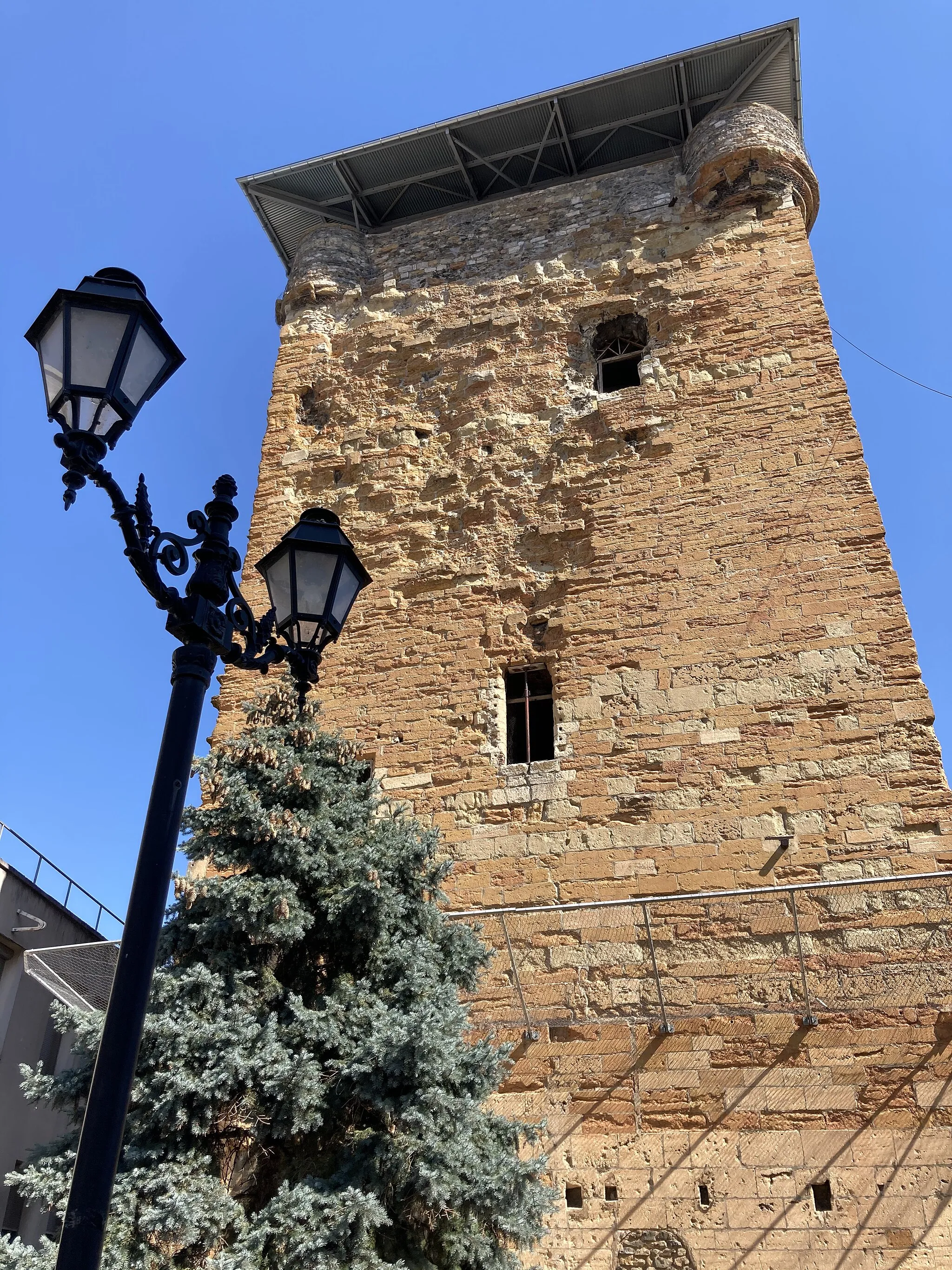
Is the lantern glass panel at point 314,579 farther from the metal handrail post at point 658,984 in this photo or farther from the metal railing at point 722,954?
the metal handrail post at point 658,984

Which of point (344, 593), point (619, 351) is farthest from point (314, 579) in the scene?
point (619, 351)

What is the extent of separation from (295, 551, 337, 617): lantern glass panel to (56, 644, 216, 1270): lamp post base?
0.57 m

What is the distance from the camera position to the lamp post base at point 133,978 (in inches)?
118

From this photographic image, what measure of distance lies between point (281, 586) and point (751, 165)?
8.77m

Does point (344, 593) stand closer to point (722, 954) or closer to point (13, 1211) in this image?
point (722, 954)

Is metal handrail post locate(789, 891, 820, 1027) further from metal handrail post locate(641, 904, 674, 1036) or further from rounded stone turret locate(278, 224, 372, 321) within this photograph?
rounded stone turret locate(278, 224, 372, 321)

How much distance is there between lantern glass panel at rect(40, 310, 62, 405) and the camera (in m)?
3.73

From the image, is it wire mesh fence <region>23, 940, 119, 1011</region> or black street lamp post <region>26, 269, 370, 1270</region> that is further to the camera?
wire mesh fence <region>23, 940, 119, 1011</region>

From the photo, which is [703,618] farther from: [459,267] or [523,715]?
[459,267]

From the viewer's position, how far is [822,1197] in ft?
21.4

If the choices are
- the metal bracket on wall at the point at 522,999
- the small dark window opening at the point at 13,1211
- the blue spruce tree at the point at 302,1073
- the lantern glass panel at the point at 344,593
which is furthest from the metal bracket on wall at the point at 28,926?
the lantern glass panel at the point at 344,593

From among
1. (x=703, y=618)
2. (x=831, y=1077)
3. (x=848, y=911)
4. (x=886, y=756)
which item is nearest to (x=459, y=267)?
(x=703, y=618)

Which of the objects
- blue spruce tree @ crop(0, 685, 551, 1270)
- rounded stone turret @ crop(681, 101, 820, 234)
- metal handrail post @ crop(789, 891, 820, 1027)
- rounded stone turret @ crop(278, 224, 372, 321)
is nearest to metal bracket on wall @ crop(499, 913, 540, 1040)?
blue spruce tree @ crop(0, 685, 551, 1270)

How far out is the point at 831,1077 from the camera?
6.88 metres
